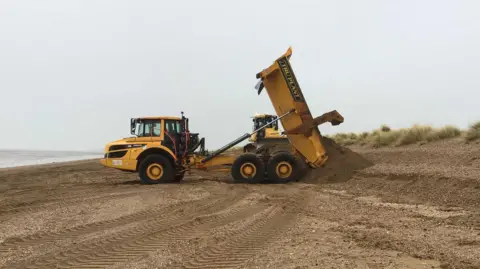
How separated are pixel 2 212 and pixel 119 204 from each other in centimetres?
266

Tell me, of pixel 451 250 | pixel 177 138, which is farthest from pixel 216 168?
pixel 451 250

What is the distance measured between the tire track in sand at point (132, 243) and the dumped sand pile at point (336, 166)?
20.5ft

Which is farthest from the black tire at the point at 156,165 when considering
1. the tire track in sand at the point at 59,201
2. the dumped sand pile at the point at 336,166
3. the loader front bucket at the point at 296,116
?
the dumped sand pile at the point at 336,166

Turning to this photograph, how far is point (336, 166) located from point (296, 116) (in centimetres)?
230

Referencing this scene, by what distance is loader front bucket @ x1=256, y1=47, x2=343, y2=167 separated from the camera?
1584 centimetres

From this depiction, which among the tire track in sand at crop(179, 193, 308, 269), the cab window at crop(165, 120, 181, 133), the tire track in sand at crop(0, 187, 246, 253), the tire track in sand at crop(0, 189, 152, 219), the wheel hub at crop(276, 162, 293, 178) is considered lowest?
the tire track in sand at crop(179, 193, 308, 269)

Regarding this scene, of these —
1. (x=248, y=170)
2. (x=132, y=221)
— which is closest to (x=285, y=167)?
(x=248, y=170)

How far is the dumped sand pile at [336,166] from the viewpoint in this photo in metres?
15.4

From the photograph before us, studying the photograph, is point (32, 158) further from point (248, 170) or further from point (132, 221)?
point (132, 221)

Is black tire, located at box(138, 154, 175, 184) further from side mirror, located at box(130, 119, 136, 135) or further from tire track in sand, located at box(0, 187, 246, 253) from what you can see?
tire track in sand, located at box(0, 187, 246, 253)

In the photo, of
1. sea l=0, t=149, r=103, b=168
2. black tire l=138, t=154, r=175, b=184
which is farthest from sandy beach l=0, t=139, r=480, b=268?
sea l=0, t=149, r=103, b=168

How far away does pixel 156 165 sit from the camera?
16188 mm

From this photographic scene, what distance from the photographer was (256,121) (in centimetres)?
2562

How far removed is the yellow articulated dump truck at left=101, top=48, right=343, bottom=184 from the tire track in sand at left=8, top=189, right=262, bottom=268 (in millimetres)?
6219
